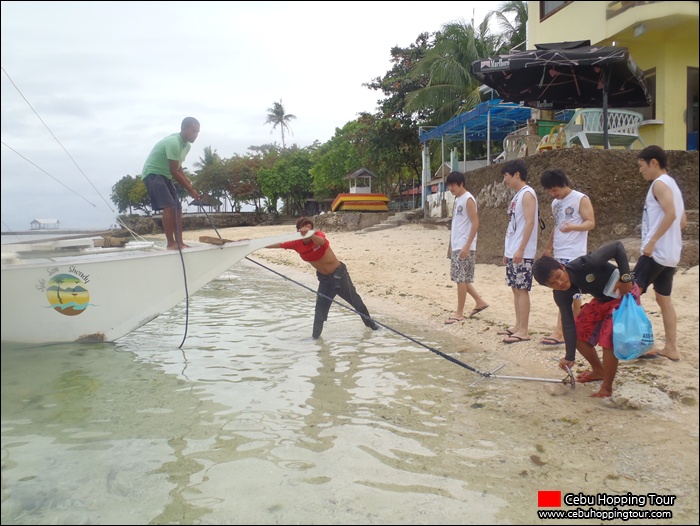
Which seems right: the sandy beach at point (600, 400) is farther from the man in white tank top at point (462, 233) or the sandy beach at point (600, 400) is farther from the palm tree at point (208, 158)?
the palm tree at point (208, 158)

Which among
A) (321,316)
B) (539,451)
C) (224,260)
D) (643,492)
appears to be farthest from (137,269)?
(643,492)

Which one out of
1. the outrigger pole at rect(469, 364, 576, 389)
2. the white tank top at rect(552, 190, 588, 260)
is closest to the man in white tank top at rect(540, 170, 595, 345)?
the white tank top at rect(552, 190, 588, 260)

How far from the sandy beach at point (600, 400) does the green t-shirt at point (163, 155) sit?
0.90 meters

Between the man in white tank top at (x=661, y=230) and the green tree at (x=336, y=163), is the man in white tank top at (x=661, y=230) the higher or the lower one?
the lower one

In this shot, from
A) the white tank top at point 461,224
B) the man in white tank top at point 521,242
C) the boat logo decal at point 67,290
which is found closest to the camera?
the boat logo decal at point 67,290

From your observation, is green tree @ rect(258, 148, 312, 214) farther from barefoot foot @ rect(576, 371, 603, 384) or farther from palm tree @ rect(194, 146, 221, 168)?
barefoot foot @ rect(576, 371, 603, 384)

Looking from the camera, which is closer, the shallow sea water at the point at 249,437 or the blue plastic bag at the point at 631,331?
the shallow sea water at the point at 249,437

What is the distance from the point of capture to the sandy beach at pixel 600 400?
2584 mm

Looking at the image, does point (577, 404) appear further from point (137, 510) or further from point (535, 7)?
point (535, 7)

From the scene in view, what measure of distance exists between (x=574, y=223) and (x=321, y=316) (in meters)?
2.91

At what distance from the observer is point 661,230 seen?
365 cm

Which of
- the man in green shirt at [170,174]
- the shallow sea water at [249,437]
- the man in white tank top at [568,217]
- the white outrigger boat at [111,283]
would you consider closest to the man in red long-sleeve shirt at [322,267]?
the white outrigger boat at [111,283]

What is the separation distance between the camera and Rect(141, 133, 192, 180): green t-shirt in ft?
17.2

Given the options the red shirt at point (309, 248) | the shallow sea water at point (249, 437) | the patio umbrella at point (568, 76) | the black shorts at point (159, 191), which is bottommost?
the shallow sea water at point (249, 437)
